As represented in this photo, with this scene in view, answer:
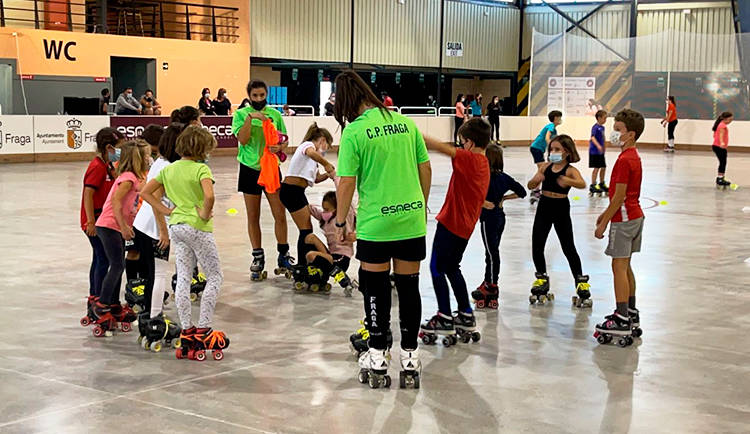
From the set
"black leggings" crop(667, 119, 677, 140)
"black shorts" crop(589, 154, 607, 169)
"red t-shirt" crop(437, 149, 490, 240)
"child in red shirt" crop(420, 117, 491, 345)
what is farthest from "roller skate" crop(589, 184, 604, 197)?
"black leggings" crop(667, 119, 677, 140)

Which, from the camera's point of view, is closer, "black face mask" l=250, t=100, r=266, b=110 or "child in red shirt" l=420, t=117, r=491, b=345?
"child in red shirt" l=420, t=117, r=491, b=345

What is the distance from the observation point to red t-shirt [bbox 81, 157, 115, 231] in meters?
6.78

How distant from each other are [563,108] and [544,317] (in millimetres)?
26971

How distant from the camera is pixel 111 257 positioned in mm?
6625

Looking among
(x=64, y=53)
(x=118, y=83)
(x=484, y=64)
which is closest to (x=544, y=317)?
(x=64, y=53)

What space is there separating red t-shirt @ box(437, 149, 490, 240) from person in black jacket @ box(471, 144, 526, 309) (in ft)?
3.36

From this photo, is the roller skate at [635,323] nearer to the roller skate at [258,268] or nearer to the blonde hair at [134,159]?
the roller skate at [258,268]

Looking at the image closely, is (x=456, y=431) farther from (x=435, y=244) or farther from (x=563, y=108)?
(x=563, y=108)

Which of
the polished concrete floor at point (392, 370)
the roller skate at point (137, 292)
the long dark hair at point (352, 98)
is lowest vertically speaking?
the polished concrete floor at point (392, 370)

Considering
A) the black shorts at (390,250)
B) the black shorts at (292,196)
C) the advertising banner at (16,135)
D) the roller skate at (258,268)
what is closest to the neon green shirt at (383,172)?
the black shorts at (390,250)

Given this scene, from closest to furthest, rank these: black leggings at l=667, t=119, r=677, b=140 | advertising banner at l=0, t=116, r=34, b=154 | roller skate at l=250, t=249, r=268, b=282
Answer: roller skate at l=250, t=249, r=268, b=282 < advertising banner at l=0, t=116, r=34, b=154 < black leggings at l=667, t=119, r=677, b=140

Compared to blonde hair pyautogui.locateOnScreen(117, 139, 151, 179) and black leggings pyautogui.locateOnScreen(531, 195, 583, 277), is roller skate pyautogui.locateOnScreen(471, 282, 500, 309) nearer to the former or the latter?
black leggings pyautogui.locateOnScreen(531, 195, 583, 277)

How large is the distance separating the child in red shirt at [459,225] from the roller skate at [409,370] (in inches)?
39.7

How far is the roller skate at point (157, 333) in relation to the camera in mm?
6250
